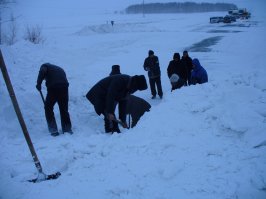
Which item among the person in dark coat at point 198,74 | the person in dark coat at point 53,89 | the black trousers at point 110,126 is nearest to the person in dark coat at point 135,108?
the black trousers at point 110,126

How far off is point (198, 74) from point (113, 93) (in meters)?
3.29

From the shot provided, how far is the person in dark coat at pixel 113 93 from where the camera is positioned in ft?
15.3

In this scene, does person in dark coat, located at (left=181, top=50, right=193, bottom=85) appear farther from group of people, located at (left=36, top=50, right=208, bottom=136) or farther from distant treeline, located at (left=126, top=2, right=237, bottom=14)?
distant treeline, located at (left=126, top=2, right=237, bottom=14)

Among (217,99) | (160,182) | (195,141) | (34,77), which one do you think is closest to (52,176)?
(160,182)

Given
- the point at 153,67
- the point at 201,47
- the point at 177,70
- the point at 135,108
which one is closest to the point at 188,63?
the point at 177,70

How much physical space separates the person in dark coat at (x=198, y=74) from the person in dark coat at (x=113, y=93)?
2760 mm

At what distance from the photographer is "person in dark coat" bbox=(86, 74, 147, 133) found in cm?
467

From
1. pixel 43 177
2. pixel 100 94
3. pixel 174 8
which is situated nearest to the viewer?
pixel 43 177

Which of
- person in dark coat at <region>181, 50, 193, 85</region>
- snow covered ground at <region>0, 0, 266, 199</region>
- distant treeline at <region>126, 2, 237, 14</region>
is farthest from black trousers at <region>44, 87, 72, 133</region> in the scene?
distant treeline at <region>126, 2, 237, 14</region>

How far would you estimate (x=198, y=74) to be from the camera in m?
7.50

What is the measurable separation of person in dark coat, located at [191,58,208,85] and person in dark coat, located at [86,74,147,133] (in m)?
2.76

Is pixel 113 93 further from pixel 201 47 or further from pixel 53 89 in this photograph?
pixel 201 47

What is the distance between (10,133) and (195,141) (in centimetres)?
364

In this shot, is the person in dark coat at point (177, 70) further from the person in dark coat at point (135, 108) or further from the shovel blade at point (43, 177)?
the shovel blade at point (43, 177)
